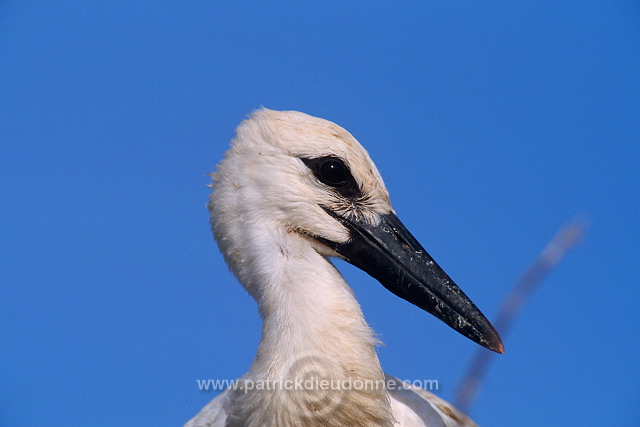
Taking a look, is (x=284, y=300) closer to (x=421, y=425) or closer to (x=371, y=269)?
(x=371, y=269)

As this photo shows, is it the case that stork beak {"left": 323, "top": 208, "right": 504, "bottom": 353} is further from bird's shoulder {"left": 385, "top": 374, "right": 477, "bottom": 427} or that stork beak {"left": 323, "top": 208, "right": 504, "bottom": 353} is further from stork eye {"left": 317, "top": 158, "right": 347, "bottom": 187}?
bird's shoulder {"left": 385, "top": 374, "right": 477, "bottom": 427}

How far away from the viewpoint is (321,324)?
8.13 ft

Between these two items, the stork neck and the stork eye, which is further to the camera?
the stork eye

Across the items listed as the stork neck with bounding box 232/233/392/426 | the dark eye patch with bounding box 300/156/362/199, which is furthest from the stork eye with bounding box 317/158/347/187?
the stork neck with bounding box 232/233/392/426

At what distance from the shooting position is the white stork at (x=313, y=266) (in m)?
2.45

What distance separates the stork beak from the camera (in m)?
2.74

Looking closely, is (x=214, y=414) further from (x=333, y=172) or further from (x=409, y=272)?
(x=333, y=172)

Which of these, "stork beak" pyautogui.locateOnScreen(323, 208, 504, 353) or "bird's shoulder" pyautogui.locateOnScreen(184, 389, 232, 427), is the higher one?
"stork beak" pyautogui.locateOnScreen(323, 208, 504, 353)

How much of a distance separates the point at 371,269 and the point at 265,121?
778mm

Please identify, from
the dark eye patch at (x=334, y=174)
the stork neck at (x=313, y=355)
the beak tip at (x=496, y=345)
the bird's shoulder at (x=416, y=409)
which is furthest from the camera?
the bird's shoulder at (x=416, y=409)

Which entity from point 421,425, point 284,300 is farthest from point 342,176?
point 421,425

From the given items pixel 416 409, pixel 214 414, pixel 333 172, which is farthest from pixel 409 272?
pixel 214 414

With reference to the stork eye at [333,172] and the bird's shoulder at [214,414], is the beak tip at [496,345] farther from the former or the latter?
the bird's shoulder at [214,414]

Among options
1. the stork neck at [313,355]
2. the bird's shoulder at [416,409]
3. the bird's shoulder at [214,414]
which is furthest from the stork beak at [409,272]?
the bird's shoulder at [214,414]
